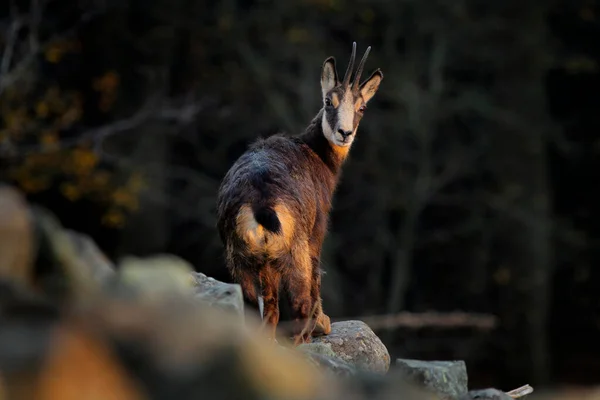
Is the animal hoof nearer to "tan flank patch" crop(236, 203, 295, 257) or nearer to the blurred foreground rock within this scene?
"tan flank patch" crop(236, 203, 295, 257)

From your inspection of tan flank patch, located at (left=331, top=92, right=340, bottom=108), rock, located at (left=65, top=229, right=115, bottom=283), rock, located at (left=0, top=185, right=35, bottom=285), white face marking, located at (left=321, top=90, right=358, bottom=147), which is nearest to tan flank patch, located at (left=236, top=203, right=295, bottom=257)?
white face marking, located at (left=321, top=90, right=358, bottom=147)

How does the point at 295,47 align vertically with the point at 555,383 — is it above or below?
above

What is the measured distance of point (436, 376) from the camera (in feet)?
17.4

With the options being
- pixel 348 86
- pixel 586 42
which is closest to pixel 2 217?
pixel 348 86

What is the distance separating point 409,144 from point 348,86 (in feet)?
35.4

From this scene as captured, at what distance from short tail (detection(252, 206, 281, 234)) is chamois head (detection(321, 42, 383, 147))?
69.7 inches

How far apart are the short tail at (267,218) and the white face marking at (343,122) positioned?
1764 mm

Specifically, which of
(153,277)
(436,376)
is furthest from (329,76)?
(153,277)

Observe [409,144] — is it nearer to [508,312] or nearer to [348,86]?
[508,312]

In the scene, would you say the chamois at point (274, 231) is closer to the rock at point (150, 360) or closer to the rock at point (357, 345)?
the rock at point (357, 345)

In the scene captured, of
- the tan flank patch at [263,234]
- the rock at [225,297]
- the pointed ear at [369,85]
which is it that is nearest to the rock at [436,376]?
the rock at [225,297]

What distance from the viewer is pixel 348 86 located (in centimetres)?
882

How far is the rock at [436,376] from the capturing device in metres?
5.26

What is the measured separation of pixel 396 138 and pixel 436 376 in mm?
13659
